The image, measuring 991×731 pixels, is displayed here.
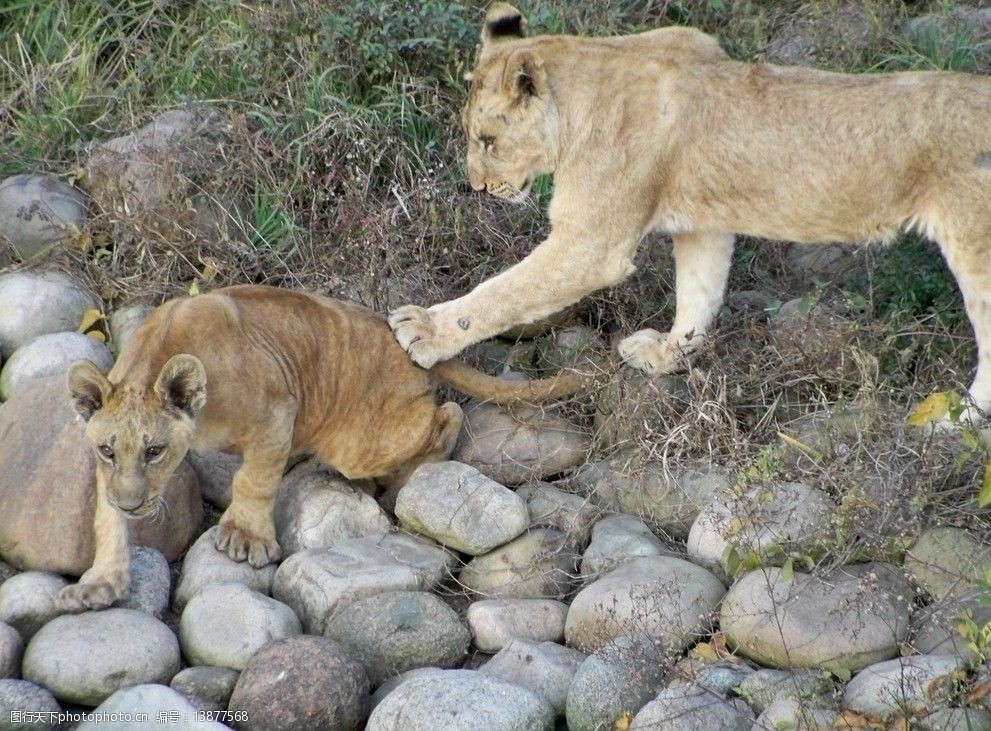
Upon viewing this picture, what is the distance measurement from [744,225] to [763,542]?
1.81 metres

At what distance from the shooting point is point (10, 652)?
5.71m

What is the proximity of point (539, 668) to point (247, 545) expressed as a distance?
5.33ft

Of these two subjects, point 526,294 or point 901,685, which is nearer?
point 901,685

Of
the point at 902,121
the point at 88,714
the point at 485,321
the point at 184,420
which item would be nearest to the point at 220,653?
the point at 88,714

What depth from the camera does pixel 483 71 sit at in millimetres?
7207

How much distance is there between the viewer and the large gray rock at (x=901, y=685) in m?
4.93

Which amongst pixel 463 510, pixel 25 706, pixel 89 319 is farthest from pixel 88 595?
pixel 89 319

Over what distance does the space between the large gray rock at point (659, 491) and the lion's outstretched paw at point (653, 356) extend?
0.59 m

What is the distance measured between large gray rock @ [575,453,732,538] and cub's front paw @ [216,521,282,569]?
1.62m

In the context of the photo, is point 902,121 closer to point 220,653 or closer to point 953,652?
point 953,652

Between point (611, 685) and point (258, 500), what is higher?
point (611, 685)

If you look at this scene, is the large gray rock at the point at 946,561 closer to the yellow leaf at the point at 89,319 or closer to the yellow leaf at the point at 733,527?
the yellow leaf at the point at 733,527

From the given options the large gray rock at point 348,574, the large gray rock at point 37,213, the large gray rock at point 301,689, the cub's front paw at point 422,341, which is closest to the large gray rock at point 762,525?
the large gray rock at point 348,574

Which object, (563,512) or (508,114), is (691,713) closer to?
(563,512)
